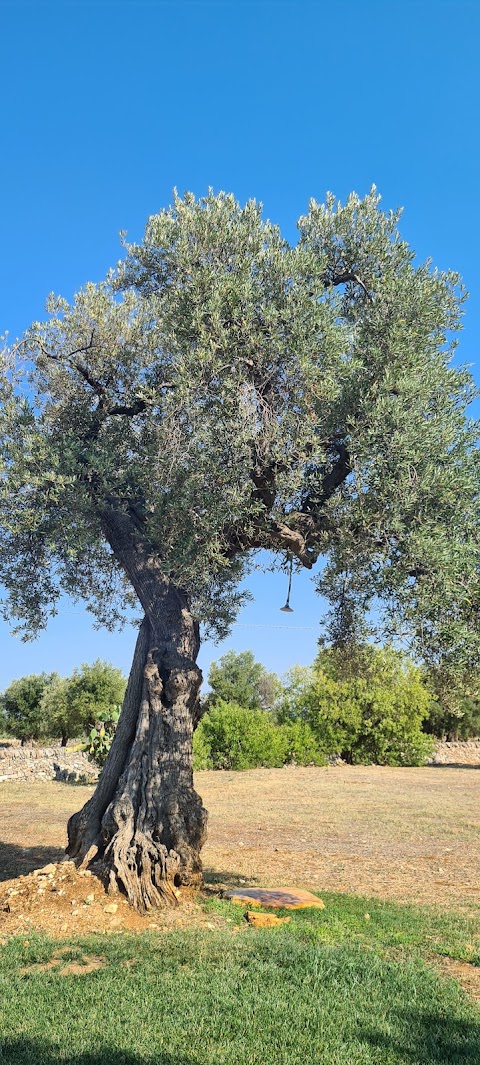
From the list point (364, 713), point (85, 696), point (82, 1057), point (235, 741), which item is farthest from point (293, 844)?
point (85, 696)

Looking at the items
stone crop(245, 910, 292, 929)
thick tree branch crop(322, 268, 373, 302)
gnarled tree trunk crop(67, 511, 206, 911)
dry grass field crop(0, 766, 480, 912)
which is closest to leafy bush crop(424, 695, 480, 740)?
dry grass field crop(0, 766, 480, 912)

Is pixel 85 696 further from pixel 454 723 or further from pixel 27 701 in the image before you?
pixel 454 723

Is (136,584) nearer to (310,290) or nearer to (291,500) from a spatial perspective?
(291,500)

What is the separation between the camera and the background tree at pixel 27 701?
51.0 meters

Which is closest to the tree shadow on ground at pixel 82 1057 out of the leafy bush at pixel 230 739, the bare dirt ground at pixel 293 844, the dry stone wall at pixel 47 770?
the bare dirt ground at pixel 293 844

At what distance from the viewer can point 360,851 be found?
16297 millimetres

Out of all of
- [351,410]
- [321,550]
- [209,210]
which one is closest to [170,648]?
[321,550]

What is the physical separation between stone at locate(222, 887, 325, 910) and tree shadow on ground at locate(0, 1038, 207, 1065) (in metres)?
5.12

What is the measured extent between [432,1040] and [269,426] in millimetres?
6855

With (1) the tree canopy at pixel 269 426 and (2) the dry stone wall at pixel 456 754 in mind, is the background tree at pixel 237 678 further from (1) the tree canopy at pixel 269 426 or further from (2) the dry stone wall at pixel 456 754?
(1) the tree canopy at pixel 269 426

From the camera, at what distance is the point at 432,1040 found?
6.17 m

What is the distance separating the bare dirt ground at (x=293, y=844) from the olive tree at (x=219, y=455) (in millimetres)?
906

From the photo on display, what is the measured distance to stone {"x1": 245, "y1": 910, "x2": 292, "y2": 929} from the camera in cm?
974

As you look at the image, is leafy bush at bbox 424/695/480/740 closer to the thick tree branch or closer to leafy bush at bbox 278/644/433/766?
leafy bush at bbox 278/644/433/766
